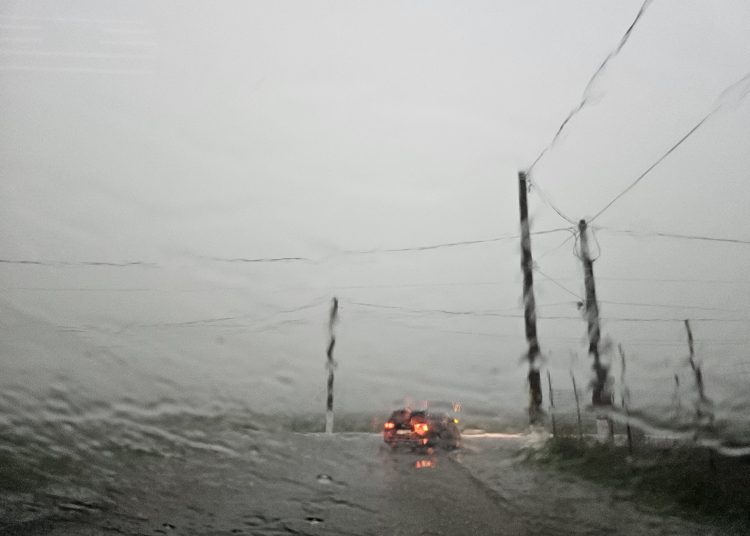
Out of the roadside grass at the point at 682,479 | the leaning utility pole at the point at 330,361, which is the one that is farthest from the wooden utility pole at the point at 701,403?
the leaning utility pole at the point at 330,361

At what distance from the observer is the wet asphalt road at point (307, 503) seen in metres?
5.68

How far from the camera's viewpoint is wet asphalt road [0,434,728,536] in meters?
5.68

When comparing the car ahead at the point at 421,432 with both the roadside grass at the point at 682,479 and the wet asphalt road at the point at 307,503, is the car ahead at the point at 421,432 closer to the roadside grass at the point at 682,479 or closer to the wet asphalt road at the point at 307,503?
the wet asphalt road at the point at 307,503

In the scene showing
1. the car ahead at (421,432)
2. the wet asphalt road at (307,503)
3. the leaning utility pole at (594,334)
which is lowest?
the wet asphalt road at (307,503)

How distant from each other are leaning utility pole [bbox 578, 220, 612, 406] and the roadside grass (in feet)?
2.90

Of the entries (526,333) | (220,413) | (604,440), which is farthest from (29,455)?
(604,440)

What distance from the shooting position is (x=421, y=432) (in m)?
13.4

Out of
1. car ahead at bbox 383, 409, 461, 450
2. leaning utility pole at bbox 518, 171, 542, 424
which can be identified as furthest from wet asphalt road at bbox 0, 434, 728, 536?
car ahead at bbox 383, 409, 461, 450

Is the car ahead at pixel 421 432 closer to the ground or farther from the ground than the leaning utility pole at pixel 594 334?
closer to the ground

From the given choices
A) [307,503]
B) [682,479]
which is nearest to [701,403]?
[682,479]

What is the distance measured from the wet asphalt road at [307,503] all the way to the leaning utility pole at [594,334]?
173 cm

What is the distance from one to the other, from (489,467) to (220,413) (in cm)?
479

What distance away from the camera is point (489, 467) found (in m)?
10.4

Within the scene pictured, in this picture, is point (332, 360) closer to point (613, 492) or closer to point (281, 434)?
point (281, 434)
